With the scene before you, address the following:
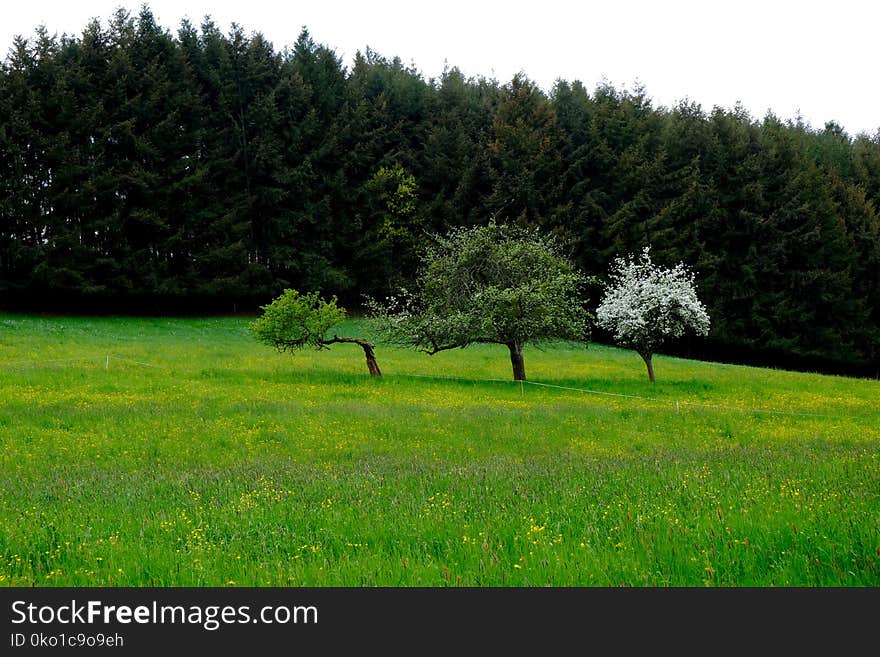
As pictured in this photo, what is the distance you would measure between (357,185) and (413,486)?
55.4 meters

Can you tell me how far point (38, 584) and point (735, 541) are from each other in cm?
610

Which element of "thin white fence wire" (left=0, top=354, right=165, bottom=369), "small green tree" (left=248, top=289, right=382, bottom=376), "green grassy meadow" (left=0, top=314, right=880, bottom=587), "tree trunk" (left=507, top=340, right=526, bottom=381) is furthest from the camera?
"tree trunk" (left=507, top=340, right=526, bottom=381)

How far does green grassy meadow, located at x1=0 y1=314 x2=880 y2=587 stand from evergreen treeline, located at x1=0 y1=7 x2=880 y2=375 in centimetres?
2559

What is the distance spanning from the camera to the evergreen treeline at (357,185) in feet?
165

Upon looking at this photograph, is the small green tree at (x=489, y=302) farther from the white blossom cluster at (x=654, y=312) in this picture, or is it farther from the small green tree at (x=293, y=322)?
the small green tree at (x=293, y=322)

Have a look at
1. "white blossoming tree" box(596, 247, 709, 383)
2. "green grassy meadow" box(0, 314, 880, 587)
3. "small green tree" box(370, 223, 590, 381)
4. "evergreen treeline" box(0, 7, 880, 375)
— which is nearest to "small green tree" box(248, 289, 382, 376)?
"small green tree" box(370, 223, 590, 381)

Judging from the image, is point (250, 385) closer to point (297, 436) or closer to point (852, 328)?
point (297, 436)

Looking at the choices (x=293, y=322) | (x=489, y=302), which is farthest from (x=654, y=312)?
(x=293, y=322)

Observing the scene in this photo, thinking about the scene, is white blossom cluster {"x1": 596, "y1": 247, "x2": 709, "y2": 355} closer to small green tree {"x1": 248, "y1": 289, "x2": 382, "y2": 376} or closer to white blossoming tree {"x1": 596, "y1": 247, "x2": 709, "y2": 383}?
white blossoming tree {"x1": 596, "y1": 247, "x2": 709, "y2": 383}

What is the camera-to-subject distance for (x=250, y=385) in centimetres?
2770

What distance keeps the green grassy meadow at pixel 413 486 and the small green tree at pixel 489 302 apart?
155 inches

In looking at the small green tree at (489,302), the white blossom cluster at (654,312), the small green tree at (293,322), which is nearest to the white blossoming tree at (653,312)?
the white blossom cluster at (654,312)

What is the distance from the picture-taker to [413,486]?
10203 mm

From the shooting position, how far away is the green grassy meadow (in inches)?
245
